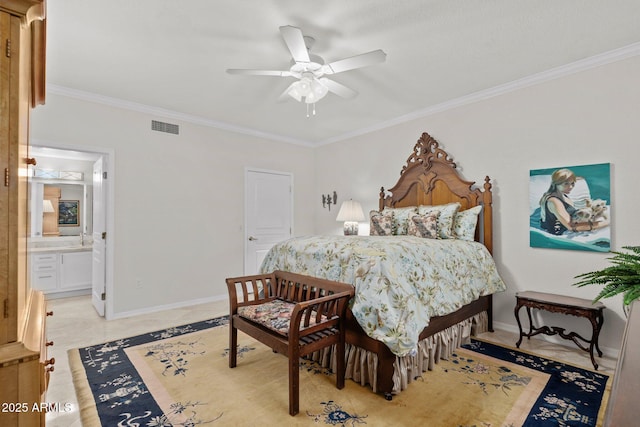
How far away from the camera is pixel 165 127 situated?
13.8 feet

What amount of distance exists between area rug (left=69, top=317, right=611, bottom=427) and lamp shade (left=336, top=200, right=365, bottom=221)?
7.73ft

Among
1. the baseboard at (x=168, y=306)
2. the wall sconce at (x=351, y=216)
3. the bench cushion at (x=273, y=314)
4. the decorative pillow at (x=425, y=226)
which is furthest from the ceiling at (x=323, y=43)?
the baseboard at (x=168, y=306)

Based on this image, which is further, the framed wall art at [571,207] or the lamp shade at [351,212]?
the lamp shade at [351,212]

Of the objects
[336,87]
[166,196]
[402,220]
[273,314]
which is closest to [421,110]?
[402,220]

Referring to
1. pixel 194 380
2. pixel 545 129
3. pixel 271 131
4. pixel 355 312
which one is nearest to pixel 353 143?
pixel 271 131

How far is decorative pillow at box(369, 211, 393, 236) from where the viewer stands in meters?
3.90

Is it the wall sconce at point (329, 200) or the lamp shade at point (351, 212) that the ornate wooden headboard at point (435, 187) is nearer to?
the lamp shade at point (351, 212)

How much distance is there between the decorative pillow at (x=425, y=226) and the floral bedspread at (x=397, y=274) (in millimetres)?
349

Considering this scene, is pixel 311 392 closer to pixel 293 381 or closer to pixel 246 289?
pixel 293 381

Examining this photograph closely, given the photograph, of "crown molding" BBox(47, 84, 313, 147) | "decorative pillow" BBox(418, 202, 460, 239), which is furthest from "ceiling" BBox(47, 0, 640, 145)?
"decorative pillow" BBox(418, 202, 460, 239)

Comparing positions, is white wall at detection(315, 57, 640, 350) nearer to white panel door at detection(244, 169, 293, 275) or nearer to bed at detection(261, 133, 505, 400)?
bed at detection(261, 133, 505, 400)

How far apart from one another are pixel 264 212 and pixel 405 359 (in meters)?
3.53

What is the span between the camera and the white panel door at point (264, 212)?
5055 millimetres

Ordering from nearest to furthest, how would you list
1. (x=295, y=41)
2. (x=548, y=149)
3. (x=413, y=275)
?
(x=295, y=41) → (x=413, y=275) → (x=548, y=149)
